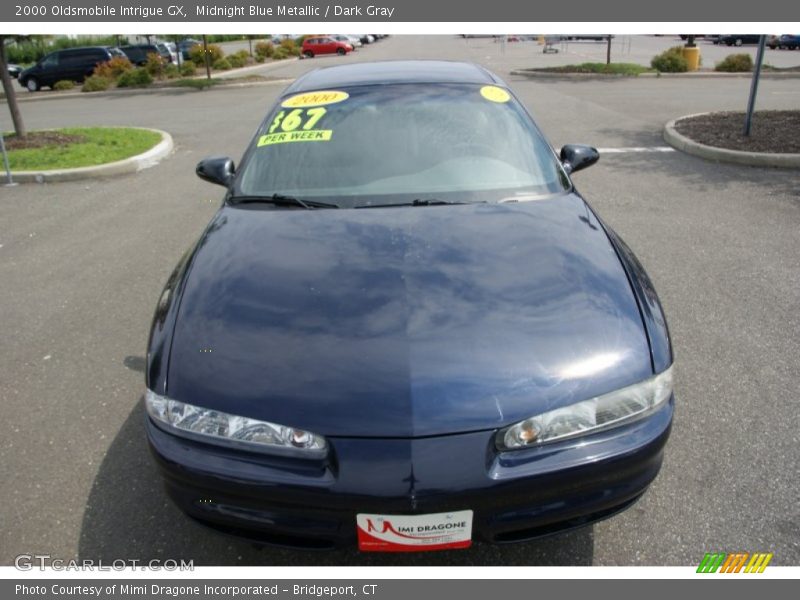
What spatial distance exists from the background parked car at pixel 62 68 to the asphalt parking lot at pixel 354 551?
21.7 meters

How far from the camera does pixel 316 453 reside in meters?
1.86

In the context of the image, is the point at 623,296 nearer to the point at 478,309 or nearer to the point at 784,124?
the point at 478,309

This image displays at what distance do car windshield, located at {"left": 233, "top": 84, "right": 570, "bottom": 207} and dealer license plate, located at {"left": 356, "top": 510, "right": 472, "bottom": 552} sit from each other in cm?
153

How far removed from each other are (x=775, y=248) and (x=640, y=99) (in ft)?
34.6

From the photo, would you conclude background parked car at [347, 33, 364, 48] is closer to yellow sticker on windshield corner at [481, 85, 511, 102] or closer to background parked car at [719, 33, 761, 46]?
background parked car at [719, 33, 761, 46]

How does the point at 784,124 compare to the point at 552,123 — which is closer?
the point at 784,124

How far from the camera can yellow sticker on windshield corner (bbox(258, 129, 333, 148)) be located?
10.6 feet

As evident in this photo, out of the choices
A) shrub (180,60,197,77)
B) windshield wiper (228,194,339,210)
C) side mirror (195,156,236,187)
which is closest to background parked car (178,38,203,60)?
shrub (180,60,197,77)

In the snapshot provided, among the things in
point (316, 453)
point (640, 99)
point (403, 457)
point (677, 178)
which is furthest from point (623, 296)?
point (640, 99)

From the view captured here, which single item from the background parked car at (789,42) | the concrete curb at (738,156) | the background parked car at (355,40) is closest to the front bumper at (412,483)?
the concrete curb at (738,156)

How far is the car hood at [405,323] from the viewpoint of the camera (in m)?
1.89

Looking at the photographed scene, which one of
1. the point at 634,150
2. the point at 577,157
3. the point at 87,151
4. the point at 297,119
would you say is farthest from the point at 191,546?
the point at 87,151

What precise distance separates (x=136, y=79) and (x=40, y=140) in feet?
44.6

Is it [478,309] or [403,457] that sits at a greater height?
[478,309]
